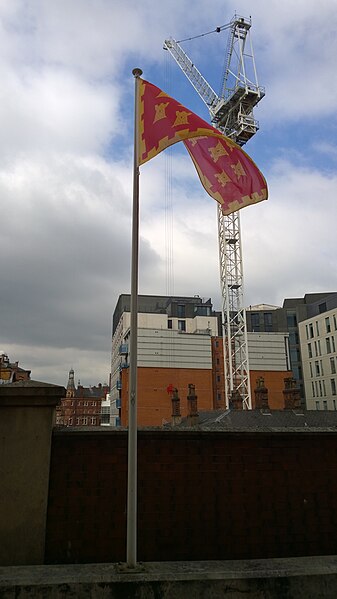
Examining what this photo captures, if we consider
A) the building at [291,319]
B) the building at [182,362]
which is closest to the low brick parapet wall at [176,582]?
the building at [182,362]

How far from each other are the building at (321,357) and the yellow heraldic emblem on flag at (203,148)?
6431cm

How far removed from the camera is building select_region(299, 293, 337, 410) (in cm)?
6775

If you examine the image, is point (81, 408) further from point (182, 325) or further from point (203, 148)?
point (203, 148)

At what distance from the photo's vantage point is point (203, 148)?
7711 mm

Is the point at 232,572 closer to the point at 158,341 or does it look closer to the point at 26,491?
the point at 26,491

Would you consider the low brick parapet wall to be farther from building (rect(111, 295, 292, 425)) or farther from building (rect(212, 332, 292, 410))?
building (rect(212, 332, 292, 410))

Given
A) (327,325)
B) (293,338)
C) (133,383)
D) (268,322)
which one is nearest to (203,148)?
(133,383)

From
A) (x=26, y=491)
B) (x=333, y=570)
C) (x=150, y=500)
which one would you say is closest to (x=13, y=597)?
(x=26, y=491)

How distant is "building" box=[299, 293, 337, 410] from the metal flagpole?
66.0 m

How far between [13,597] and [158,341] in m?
66.4

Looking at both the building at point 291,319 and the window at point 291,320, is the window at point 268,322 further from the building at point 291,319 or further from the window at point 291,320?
the window at point 291,320

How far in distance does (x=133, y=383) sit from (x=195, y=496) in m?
1.91

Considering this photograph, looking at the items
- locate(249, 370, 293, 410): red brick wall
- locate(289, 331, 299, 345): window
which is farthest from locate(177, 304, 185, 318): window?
locate(289, 331, 299, 345): window

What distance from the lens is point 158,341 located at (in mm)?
70625
